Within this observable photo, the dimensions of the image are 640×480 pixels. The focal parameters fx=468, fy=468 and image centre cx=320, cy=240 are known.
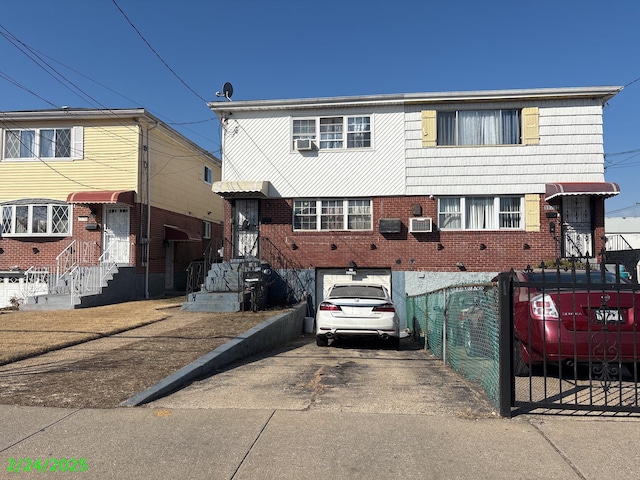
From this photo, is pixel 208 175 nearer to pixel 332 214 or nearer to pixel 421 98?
pixel 332 214

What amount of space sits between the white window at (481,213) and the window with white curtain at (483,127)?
6.04ft

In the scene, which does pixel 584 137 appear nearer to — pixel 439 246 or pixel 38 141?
pixel 439 246

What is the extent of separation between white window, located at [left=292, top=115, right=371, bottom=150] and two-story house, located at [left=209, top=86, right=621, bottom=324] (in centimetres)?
3

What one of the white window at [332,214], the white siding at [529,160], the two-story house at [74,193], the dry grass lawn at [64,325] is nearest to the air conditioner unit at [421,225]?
the white siding at [529,160]

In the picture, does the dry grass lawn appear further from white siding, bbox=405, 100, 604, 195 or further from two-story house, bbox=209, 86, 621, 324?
white siding, bbox=405, 100, 604, 195

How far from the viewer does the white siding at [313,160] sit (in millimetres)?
15164

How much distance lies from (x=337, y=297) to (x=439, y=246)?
6480mm

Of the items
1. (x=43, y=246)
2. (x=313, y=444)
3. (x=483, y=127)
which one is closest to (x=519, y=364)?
(x=313, y=444)

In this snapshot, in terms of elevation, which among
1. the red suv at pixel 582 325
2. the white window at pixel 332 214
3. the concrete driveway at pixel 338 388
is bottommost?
the concrete driveway at pixel 338 388

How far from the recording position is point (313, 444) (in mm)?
3773

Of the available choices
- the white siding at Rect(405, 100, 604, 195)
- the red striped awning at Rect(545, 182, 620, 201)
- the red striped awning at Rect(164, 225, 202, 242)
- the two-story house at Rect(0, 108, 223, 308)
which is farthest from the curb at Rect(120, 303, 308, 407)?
the red striped awning at Rect(545, 182, 620, 201)

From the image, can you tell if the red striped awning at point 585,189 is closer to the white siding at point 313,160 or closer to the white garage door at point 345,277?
the white siding at point 313,160

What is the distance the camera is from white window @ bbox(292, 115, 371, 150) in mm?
15398

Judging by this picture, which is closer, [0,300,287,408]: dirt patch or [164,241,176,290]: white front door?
[0,300,287,408]: dirt patch
